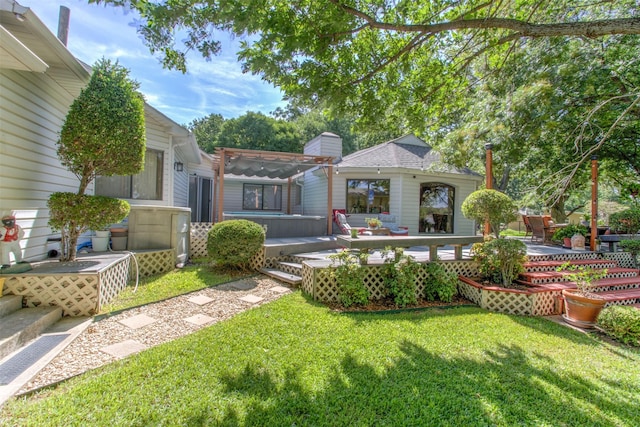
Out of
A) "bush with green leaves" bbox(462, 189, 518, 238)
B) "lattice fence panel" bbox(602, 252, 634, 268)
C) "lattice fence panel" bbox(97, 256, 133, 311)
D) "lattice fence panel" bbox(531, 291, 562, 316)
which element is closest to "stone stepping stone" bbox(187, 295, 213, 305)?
"lattice fence panel" bbox(97, 256, 133, 311)

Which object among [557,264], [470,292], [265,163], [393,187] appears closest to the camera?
[470,292]

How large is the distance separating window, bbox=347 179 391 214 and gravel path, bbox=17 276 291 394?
6.84 m

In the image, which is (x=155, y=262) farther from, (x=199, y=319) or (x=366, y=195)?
(x=366, y=195)

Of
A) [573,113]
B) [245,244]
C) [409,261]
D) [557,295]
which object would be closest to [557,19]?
[573,113]

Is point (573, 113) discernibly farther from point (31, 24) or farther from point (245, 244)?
point (31, 24)

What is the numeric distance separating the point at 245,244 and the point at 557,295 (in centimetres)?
655

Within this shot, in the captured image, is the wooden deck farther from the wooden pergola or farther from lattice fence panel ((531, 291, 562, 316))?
the wooden pergola

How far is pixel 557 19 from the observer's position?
660 cm

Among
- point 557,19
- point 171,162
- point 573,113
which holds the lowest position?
point 171,162

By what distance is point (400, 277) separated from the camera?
5.43 m

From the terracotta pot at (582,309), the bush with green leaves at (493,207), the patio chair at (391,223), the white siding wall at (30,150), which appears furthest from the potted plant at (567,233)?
the white siding wall at (30,150)

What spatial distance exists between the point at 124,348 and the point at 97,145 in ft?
10.6

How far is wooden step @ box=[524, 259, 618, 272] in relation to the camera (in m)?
6.80

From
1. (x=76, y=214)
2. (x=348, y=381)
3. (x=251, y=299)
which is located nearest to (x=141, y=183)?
(x=76, y=214)
